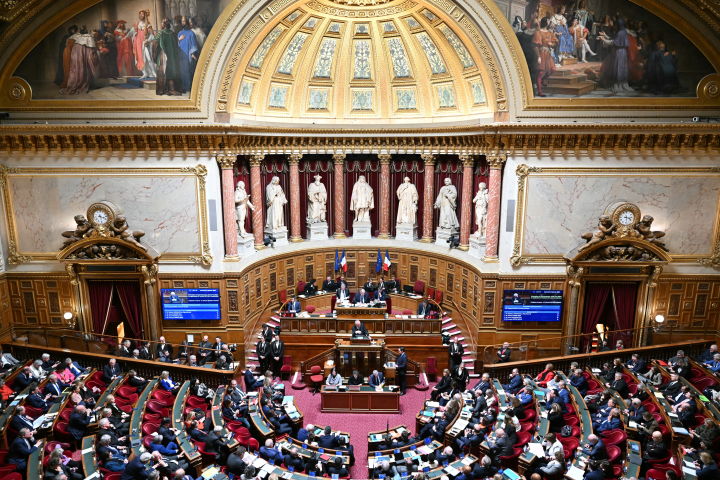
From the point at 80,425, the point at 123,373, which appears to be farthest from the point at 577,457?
the point at 123,373

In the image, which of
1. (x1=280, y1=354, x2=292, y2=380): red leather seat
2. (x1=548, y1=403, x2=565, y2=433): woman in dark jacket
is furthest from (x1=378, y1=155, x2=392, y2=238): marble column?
(x1=548, y1=403, x2=565, y2=433): woman in dark jacket

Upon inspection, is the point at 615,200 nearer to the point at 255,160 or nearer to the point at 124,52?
the point at 255,160

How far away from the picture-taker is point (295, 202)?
23.6m

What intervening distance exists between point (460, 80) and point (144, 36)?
40.1ft

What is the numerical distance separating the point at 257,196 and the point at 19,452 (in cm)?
1292

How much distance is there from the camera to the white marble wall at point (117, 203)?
18.5m

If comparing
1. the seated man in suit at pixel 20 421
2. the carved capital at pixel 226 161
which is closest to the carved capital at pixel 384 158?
the carved capital at pixel 226 161

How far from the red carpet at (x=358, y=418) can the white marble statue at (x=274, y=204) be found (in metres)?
8.16

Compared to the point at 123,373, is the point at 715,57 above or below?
above

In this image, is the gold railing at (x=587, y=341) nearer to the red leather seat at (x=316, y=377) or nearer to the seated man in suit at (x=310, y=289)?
the red leather seat at (x=316, y=377)

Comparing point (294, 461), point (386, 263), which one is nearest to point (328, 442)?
point (294, 461)

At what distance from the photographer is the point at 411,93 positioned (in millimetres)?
22734

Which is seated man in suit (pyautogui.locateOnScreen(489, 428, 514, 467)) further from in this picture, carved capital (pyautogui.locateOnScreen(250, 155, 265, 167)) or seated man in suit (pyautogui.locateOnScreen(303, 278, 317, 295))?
carved capital (pyautogui.locateOnScreen(250, 155, 265, 167))

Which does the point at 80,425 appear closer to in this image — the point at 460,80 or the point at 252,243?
the point at 252,243
